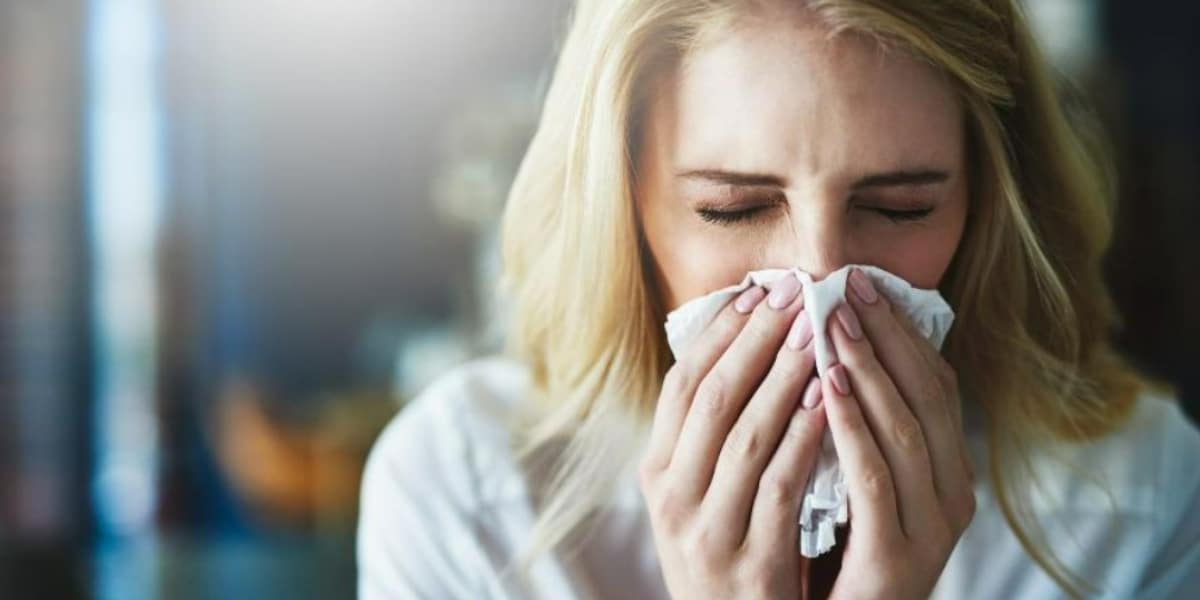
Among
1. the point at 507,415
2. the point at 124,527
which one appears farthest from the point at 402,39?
the point at 507,415

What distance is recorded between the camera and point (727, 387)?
2.59ft

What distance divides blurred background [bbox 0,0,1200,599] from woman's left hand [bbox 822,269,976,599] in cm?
214

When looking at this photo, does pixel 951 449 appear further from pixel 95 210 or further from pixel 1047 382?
pixel 95 210

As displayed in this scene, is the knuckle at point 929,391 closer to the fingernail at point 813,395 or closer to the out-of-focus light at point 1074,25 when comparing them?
the fingernail at point 813,395

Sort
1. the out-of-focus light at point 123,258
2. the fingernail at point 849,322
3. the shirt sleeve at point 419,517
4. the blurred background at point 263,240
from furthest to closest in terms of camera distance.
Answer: the out-of-focus light at point 123,258
the blurred background at point 263,240
the shirt sleeve at point 419,517
the fingernail at point 849,322

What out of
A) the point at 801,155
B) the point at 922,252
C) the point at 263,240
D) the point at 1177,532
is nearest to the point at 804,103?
the point at 801,155

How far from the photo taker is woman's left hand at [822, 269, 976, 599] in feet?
2.52

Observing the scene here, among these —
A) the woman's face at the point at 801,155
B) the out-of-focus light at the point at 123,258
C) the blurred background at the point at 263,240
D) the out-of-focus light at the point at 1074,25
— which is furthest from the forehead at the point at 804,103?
the out-of-focus light at the point at 123,258

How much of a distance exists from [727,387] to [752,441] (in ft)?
0.12

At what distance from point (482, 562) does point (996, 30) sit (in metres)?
0.52

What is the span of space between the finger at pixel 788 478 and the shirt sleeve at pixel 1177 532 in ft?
1.13

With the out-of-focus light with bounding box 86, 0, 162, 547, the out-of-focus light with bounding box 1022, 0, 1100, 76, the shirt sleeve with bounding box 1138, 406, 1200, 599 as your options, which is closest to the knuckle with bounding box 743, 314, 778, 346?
the shirt sleeve with bounding box 1138, 406, 1200, 599

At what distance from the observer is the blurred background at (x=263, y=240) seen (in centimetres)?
310

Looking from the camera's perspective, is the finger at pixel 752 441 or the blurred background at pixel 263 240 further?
the blurred background at pixel 263 240
